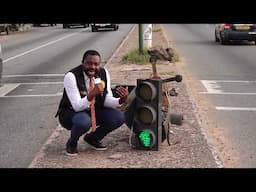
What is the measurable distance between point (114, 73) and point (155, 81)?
862 cm

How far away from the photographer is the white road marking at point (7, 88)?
39.1 feet

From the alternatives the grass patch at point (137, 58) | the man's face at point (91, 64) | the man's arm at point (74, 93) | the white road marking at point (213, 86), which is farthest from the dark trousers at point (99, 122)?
the grass patch at point (137, 58)

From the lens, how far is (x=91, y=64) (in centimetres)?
577

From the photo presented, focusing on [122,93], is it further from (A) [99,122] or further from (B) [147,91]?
(A) [99,122]

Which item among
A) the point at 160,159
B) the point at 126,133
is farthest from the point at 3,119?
the point at 160,159

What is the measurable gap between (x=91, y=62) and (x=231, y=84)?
7.44m

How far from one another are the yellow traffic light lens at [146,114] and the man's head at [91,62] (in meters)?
0.69

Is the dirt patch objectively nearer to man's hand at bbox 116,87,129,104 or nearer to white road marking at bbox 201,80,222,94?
white road marking at bbox 201,80,222,94

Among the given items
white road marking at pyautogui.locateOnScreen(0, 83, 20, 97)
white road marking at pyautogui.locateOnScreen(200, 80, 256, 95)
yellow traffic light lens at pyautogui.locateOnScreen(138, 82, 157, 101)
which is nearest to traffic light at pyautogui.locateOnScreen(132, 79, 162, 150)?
yellow traffic light lens at pyautogui.locateOnScreen(138, 82, 157, 101)

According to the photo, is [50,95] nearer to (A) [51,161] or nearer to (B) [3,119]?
(B) [3,119]

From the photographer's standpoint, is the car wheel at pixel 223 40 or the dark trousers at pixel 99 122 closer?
the dark trousers at pixel 99 122

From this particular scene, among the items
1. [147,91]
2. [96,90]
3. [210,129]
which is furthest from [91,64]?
[210,129]

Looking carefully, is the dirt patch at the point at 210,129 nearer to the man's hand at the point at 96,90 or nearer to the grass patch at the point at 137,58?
the man's hand at the point at 96,90

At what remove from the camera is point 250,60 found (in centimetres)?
1794
